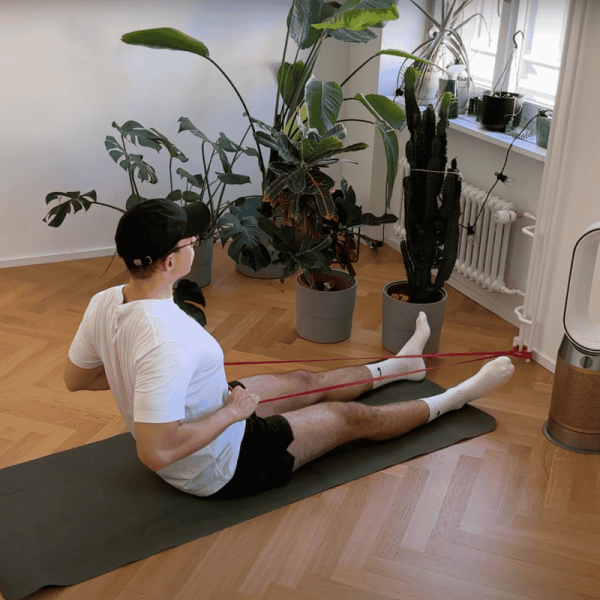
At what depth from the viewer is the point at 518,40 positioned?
11.9ft

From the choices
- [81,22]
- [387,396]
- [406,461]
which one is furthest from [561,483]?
[81,22]

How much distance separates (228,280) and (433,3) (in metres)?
1.79

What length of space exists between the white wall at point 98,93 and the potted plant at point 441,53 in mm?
829

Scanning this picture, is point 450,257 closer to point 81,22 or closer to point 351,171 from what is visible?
point 351,171

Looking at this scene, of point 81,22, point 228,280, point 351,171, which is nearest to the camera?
point 81,22

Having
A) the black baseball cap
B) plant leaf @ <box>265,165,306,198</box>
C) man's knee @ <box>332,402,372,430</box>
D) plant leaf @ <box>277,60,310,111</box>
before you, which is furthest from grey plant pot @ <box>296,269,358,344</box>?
the black baseball cap

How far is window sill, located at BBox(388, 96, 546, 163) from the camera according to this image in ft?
10.4

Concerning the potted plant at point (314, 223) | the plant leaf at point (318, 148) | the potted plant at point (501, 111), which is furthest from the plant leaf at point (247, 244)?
the potted plant at point (501, 111)

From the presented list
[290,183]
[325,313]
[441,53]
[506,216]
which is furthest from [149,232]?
[441,53]

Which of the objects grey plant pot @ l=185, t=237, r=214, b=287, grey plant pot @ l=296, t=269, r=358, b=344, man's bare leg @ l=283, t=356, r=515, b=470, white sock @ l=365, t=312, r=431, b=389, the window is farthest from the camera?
grey plant pot @ l=185, t=237, r=214, b=287

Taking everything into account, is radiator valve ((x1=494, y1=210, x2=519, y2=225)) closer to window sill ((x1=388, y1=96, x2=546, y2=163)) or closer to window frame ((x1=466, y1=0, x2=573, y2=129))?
window sill ((x1=388, y1=96, x2=546, y2=163))

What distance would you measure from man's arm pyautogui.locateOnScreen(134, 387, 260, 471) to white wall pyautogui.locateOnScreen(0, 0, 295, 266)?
244cm

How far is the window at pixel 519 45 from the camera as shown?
3.45 m

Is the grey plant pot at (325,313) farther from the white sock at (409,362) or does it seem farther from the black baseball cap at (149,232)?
the black baseball cap at (149,232)
